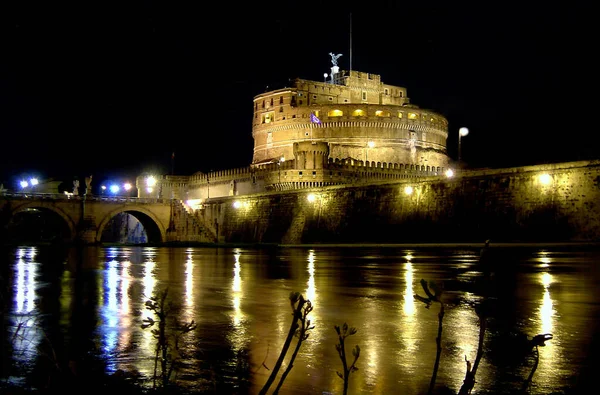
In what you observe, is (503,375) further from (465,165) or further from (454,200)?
(465,165)

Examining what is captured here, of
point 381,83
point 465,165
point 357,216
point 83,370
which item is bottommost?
point 83,370

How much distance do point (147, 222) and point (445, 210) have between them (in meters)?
34.4

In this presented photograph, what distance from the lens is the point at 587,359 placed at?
5.80m

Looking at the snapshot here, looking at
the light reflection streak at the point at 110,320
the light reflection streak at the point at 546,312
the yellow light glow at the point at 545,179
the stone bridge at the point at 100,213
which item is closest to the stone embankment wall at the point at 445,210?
the yellow light glow at the point at 545,179

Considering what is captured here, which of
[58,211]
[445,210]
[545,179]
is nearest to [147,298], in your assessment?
[545,179]

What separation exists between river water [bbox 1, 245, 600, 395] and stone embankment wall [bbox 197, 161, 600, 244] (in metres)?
16.3

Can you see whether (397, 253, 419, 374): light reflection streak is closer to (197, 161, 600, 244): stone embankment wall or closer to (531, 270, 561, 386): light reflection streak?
(531, 270, 561, 386): light reflection streak

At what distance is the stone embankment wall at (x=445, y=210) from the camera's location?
97.1 feet

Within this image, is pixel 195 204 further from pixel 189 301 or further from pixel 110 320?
pixel 110 320

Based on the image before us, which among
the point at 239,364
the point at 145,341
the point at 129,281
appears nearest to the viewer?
the point at 239,364

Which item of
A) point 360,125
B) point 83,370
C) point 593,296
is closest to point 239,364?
point 83,370

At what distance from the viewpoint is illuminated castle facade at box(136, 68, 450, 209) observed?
62000 millimetres

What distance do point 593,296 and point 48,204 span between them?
5026 centimetres

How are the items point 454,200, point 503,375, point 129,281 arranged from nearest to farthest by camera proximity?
1. point 503,375
2. point 129,281
3. point 454,200
